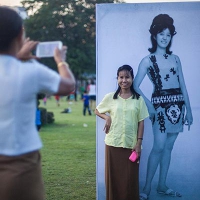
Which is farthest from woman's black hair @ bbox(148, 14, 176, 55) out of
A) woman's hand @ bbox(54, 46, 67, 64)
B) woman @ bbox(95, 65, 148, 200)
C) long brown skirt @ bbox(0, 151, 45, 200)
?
long brown skirt @ bbox(0, 151, 45, 200)

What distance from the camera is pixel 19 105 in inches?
99.1

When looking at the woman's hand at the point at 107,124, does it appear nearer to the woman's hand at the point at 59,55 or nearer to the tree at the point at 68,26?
the woman's hand at the point at 59,55

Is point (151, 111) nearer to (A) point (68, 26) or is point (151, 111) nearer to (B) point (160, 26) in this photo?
(B) point (160, 26)

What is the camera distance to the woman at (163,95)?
538cm

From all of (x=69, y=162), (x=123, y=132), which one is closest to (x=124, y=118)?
(x=123, y=132)

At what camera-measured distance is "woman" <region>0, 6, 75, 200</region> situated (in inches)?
98.5

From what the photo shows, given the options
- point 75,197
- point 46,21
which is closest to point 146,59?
point 75,197

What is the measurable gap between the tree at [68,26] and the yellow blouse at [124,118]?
30.4 meters

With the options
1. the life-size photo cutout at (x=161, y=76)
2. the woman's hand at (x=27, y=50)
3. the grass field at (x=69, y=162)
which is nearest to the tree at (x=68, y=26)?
the grass field at (x=69, y=162)

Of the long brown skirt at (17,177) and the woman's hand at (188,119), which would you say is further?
the woman's hand at (188,119)

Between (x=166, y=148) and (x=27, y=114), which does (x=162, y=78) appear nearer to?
(x=166, y=148)

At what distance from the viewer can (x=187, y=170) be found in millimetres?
5488

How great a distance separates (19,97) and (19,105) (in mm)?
45

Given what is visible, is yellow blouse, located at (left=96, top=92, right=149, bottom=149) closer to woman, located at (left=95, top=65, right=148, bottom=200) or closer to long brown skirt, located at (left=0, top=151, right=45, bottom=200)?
woman, located at (left=95, top=65, right=148, bottom=200)
